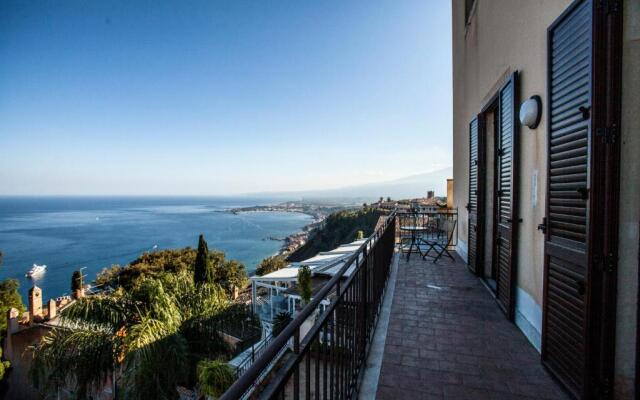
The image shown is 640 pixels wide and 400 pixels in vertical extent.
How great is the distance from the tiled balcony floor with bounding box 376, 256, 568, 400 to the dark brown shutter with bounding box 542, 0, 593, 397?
238 millimetres

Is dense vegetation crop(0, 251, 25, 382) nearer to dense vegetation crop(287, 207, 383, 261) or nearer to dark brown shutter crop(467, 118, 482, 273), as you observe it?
dark brown shutter crop(467, 118, 482, 273)

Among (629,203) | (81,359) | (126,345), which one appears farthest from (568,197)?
(81,359)

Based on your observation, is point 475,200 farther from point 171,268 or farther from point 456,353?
point 171,268

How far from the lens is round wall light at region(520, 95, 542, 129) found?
232cm

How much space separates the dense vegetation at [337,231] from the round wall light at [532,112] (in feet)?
96.1

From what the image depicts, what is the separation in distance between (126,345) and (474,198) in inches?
270

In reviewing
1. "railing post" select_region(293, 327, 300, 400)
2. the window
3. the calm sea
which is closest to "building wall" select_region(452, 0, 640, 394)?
the window

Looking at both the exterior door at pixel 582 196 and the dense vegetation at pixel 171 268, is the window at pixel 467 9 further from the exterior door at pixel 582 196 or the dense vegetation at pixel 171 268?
the dense vegetation at pixel 171 268

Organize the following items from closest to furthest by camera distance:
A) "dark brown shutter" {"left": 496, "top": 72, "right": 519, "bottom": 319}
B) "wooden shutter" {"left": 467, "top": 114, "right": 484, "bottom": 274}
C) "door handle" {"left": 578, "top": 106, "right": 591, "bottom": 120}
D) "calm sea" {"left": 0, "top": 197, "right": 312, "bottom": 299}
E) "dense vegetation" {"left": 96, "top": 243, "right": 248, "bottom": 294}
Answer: "door handle" {"left": 578, "top": 106, "right": 591, "bottom": 120} → "dark brown shutter" {"left": 496, "top": 72, "right": 519, "bottom": 319} → "wooden shutter" {"left": 467, "top": 114, "right": 484, "bottom": 274} → "dense vegetation" {"left": 96, "top": 243, "right": 248, "bottom": 294} → "calm sea" {"left": 0, "top": 197, "right": 312, "bottom": 299}

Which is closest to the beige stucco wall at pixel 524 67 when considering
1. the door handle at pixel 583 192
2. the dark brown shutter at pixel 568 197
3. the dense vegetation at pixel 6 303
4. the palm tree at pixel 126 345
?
the dark brown shutter at pixel 568 197

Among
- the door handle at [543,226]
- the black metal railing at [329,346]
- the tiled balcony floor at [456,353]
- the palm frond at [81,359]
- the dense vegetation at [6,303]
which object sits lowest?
the dense vegetation at [6,303]

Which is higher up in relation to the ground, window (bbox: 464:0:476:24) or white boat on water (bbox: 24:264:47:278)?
window (bbox: 464:0:476:24)

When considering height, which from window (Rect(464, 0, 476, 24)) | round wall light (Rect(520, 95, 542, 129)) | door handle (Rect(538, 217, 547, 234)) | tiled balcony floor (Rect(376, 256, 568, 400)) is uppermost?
window (Rect(464, 0, 476, 24))

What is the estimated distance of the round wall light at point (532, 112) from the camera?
2320 mm
